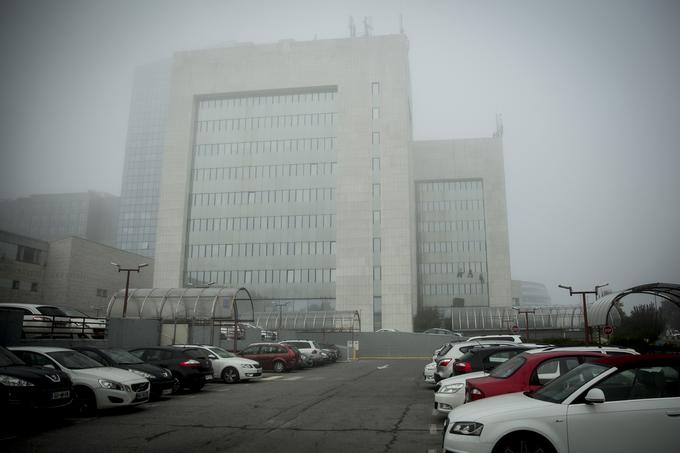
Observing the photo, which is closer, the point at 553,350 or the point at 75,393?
the point at 553,350

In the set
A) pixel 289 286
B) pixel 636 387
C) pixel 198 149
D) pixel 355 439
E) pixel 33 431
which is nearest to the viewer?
pixel 636 387

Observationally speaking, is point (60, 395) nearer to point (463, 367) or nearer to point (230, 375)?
point (463, 367)

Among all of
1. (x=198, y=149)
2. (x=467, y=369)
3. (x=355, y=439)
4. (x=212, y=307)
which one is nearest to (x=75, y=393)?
(x=355, y=439)

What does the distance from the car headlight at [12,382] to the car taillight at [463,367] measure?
29.1 feet

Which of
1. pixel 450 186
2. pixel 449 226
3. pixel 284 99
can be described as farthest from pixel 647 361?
pixel 450 186

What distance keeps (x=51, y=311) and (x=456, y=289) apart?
7398 centimetres

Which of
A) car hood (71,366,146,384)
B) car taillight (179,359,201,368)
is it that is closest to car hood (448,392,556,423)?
car hood (71,366,146,384)

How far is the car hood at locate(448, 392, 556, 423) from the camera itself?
541 centimetres

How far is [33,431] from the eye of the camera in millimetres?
9320

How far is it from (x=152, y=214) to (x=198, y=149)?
66135 mm

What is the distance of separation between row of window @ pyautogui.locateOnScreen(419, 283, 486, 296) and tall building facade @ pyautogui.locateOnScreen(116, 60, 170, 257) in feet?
263

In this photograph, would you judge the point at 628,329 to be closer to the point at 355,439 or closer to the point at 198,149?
the point at 355,439

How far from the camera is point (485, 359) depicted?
37.6 feet

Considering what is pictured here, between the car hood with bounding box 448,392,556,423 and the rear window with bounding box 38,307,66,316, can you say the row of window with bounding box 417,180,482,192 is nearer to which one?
the rear window with bounding box 38,307,66,316
